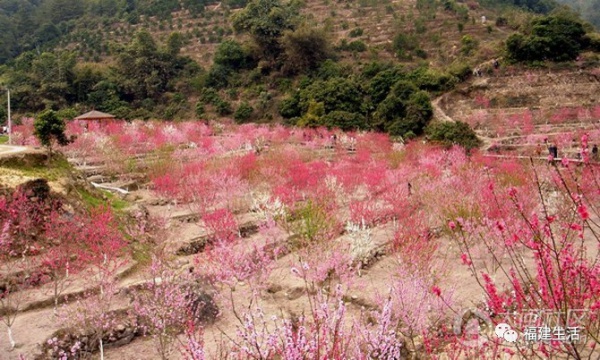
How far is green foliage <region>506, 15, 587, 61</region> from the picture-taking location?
34219 millimetres

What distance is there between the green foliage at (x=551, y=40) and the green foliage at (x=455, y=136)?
1314 cm

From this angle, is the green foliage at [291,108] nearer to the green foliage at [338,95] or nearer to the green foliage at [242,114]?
the green foliage at [338,95]

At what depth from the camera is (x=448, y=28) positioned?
158ft

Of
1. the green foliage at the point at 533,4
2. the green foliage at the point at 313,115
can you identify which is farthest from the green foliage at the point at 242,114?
the green foliage at the point at 533,4

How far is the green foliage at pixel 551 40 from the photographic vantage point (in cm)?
3422

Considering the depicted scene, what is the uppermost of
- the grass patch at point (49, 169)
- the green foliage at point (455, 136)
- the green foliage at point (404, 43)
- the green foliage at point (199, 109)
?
the grass patch at point (49, 169)

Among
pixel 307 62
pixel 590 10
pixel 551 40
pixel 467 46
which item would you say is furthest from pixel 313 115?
pixel 590 10

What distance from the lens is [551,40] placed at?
34062 millimetres

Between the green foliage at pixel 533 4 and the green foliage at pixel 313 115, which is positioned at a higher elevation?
the green foliage at pixel 533 4

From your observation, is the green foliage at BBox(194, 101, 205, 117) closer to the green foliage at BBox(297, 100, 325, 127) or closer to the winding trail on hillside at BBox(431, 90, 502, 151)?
the green foliage at BBox(297, 100, 325, 127)

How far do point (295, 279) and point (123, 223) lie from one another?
6.43 m

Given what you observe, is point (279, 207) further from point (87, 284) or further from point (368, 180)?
point (87, 284)

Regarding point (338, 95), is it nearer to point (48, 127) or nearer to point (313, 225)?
point (48, 127)

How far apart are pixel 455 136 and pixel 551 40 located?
15398 mm
